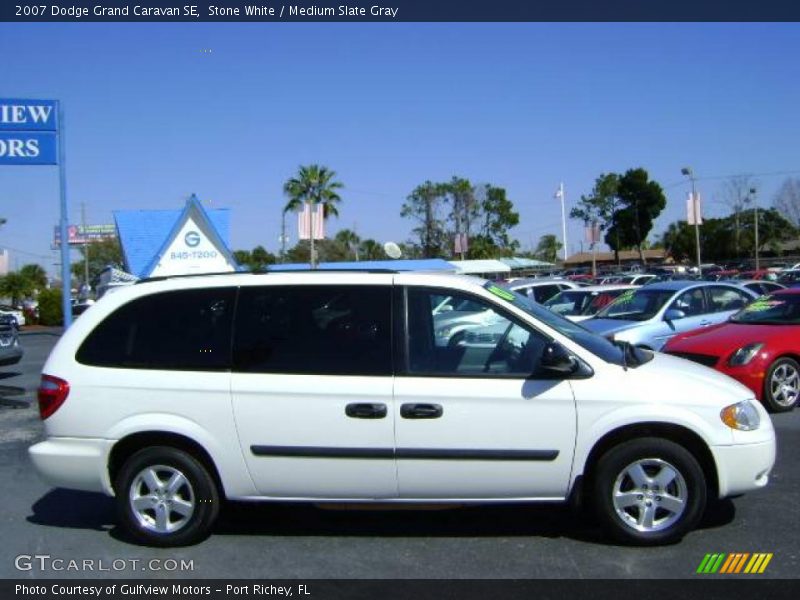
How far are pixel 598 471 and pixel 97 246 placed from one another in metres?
79.8

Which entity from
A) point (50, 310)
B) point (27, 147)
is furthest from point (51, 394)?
point (50, 310)

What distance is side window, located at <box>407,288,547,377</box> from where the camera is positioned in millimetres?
4680

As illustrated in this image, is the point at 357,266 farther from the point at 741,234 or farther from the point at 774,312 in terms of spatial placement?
the point at 741,234

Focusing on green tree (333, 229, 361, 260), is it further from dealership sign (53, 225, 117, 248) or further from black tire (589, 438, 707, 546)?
black tire (589, 438, 707, 546)

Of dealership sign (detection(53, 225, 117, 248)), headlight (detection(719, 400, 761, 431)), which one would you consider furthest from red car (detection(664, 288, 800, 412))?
dealership sign (detection(53, 225, 117, 248))

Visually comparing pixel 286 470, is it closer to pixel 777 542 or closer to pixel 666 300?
pixel 777 542

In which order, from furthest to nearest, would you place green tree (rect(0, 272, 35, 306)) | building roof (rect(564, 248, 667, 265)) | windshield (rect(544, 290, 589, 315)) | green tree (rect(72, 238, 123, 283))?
building roof (rect(564, 248, 667, 265)) < green tree (rect(72, 238, 123, 283)) < green tree (rect(0, 272, 35, 306)) < windshield (rect(544, 290, 589, 315))

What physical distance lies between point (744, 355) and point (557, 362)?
190 inches

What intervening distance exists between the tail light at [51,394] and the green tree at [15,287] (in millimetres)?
49247

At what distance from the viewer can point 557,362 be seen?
14.9 feet

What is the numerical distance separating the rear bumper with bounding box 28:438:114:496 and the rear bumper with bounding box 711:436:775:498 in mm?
3829
